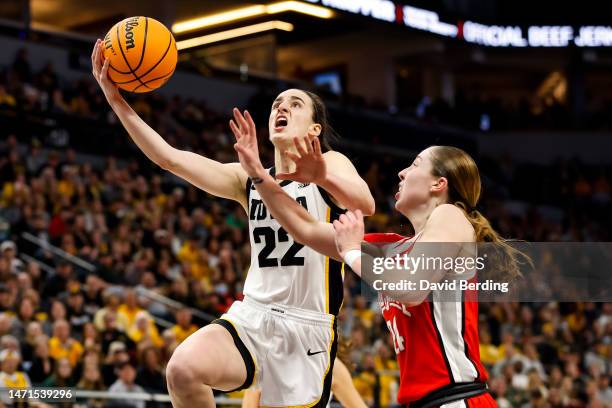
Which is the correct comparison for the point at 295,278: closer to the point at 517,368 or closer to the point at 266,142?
the point at 517,368

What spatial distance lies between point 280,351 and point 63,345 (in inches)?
209

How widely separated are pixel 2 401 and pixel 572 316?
38.4 ft

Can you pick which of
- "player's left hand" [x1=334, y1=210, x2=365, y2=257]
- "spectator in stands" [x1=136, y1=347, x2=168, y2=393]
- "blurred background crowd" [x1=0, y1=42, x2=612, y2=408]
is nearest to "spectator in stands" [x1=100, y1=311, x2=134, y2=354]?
"blurred background crowd" [x1=0, y1=42, x2=612, y2=408]

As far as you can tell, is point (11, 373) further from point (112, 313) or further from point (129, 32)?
point (129, 32)

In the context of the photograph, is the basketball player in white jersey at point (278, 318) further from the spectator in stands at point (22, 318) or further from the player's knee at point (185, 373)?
the spectator in stands at point (22, 318)

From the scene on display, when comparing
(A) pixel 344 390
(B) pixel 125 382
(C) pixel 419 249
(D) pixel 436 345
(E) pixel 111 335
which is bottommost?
(B) pixel 125 382

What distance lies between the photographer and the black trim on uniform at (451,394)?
3893 millimetres

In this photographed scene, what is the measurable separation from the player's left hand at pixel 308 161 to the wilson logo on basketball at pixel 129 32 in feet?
5.23

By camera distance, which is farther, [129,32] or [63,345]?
[63,345]

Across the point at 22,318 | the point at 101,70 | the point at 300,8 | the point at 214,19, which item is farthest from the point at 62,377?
the point at 214,19

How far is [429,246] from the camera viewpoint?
375 cm

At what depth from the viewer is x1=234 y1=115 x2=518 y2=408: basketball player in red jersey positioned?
381 centimetres

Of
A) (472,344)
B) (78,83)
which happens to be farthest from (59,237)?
(472,344)

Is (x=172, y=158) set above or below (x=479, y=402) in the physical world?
above
